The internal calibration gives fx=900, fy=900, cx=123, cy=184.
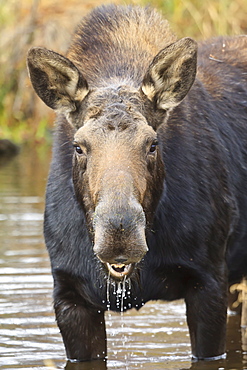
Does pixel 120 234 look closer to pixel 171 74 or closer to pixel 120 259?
pixel 120 259

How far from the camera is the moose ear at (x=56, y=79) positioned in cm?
592

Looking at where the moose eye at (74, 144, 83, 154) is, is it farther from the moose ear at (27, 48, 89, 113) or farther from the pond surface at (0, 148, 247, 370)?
the pond surface at (0, 148, 247, 370)

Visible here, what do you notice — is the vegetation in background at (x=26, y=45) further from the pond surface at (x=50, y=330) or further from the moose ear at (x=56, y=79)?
the moose ear at (x=56, y=79)

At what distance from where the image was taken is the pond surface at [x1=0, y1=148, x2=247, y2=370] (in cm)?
693

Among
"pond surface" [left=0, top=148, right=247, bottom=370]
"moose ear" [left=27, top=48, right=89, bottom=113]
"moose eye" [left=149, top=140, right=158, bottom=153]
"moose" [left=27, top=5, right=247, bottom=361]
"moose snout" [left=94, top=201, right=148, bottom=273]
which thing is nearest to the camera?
"moose snout" [left=94, top=201, right=148, bottom=273]

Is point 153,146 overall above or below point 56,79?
below

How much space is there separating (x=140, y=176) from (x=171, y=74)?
0.97 meters

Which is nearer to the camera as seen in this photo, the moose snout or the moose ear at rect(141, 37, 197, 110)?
the moose snout

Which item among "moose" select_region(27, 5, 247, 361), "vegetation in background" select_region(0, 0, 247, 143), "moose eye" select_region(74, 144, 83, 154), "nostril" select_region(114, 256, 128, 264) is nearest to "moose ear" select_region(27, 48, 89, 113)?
"moose" select_region(27, 5, 247, 361)

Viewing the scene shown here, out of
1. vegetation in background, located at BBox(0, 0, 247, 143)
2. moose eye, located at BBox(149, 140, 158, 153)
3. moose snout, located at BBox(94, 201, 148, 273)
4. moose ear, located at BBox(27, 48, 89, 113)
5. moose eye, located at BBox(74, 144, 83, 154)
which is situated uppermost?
moose ear, located at BBox(27, 48, 89, 113)

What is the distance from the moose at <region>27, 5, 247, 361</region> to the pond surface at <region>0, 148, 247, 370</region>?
0.27m

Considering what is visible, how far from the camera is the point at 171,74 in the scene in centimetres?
605

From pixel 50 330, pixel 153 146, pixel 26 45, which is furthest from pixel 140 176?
pixel 26 45

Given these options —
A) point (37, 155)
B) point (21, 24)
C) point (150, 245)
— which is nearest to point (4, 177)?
point (37, 155)
